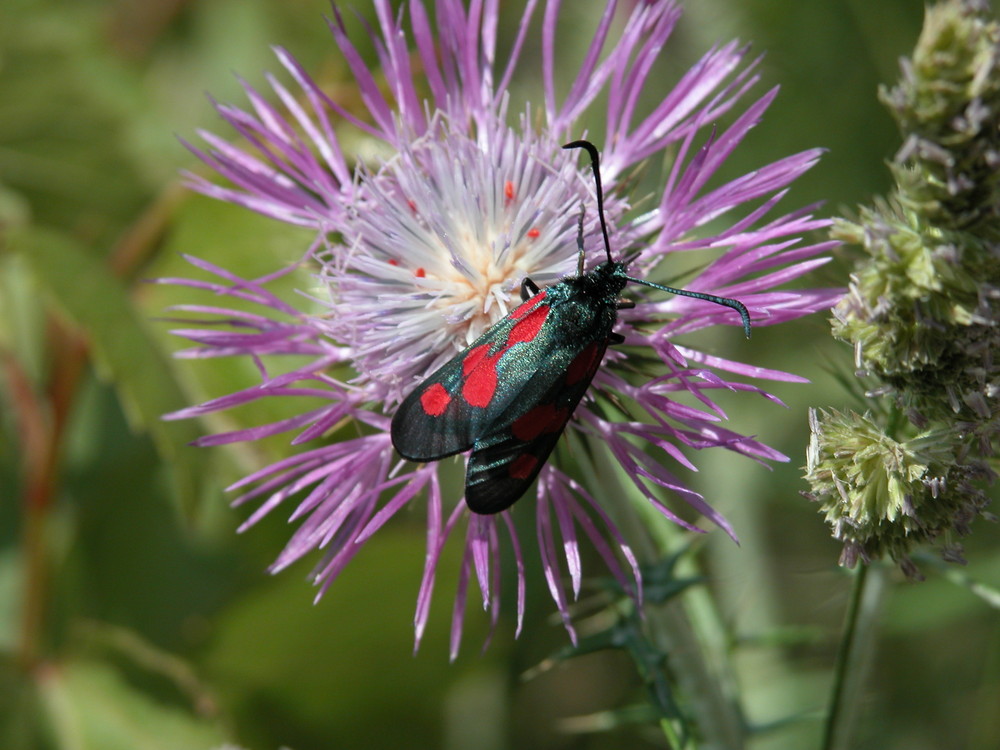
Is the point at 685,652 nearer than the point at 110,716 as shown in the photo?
Yes

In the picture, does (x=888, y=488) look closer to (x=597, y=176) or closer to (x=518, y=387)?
(x=518, y=387)

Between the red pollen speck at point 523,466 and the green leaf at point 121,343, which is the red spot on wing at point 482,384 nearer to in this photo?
the red pollen speck at point 523,466

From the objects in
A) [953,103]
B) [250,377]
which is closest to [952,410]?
[953,103]

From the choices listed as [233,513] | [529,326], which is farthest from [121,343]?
[529,326]

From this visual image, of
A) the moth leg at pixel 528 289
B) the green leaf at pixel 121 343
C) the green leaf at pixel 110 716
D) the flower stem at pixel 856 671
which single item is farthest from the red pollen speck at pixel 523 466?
the green leaf at pixel 110 716

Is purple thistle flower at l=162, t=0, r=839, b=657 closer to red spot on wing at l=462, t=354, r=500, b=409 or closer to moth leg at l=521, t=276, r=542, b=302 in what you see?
moth leg at l=521, t=276, r=542, b=302

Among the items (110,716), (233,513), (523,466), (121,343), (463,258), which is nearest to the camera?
(523,466)

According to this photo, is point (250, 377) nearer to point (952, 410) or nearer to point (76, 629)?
point (76, 629)
